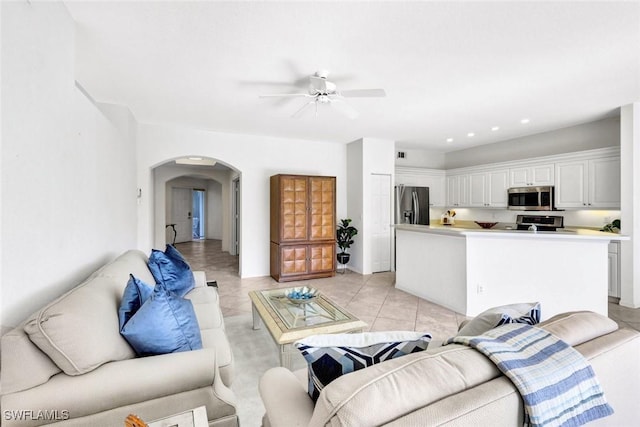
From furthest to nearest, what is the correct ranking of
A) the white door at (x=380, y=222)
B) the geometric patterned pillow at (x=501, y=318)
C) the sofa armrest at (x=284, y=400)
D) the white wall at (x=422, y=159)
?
the white wall at (x=422, y=159)
the white door at (x=380, y=222)
the geometric patterned pillow at (x=501, y=318)
the sofa armrest at (x=284, y=400)

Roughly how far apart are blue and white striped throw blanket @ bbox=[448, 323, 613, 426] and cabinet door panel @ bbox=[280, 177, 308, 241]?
14.5 feet

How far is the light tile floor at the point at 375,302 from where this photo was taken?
329 cm

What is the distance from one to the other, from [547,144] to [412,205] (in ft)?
8.55

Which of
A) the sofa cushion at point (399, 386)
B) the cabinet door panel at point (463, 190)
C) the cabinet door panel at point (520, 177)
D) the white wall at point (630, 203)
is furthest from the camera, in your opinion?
the cabinet door panel at point (463, 190)

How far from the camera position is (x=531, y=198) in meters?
5.32

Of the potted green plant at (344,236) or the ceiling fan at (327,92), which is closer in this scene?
the ceiling fan at (327,92)

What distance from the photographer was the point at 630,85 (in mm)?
3201

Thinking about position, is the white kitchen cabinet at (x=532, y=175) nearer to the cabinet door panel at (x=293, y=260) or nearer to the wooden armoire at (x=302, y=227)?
the wooden armoire at (x=302, y=227)

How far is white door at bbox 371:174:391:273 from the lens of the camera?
233 inches

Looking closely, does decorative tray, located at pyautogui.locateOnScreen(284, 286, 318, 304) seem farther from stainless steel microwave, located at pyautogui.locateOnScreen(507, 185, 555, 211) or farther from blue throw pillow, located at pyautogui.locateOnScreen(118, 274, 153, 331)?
stainless steel microwave, located at pyautogui.locateOnScreen(507, 185, 555, 211)

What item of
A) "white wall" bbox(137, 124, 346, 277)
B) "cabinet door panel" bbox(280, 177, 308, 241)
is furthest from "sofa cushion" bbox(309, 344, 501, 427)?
"white wall" bbox(137, 124, 346, 277)

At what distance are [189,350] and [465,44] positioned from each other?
288 cm

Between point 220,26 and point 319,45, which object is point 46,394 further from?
point 319,45

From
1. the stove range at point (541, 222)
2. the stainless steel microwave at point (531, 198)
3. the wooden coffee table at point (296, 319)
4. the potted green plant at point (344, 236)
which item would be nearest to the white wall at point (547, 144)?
the stainless steel microwave at point (531, 198)
